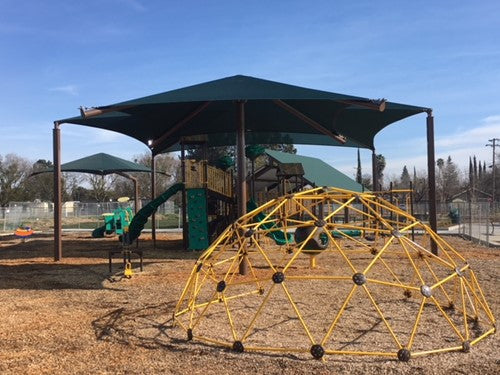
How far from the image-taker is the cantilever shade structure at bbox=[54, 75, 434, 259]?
10570 mm

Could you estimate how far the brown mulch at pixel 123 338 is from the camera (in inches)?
192

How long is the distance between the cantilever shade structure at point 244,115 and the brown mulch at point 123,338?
3.44 meters

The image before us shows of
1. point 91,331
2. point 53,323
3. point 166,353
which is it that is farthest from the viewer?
point 53,323

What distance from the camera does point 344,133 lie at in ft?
55.9

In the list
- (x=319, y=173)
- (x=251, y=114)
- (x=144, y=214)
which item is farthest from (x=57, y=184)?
(x=319, y=173)

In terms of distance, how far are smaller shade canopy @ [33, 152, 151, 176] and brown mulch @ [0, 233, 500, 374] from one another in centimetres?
1395

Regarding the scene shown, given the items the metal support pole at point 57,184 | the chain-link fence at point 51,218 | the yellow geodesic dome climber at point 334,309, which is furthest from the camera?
the chain-link fence at point 51,218

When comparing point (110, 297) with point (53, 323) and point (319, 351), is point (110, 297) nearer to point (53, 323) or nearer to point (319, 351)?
point (53, 323)

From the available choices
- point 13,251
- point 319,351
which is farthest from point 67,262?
point 319,351

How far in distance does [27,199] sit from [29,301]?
2252 inches

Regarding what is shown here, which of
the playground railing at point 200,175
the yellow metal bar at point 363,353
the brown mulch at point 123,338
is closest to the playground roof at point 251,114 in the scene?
the playground railing at point 200,175

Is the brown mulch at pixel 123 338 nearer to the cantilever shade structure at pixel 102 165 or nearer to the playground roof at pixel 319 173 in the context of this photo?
the cantilever shade structure at pixel 102 165

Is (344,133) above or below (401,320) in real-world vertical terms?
above

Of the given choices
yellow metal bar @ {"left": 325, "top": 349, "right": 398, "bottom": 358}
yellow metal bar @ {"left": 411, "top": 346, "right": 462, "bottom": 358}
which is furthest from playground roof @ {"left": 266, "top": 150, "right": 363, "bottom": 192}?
yellow metal bar @ {"left": 325, "top": 349, "right": 398, "bottom": 358}
